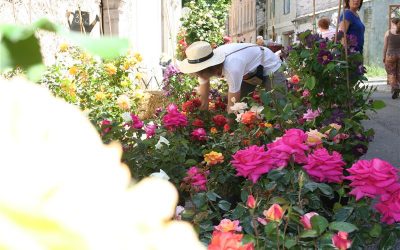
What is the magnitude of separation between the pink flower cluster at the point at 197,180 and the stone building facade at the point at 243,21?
37.3 meters

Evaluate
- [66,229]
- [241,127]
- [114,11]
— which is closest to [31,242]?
[66,229]

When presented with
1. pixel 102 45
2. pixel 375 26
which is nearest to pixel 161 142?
pixel 102 45

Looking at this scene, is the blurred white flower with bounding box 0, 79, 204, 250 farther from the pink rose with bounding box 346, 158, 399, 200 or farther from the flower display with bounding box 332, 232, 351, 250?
the pink rose with bounding box 346, 158, 399, 200

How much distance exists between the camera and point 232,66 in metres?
3.37

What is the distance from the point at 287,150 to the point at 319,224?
44 cm

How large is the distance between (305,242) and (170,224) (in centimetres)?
132

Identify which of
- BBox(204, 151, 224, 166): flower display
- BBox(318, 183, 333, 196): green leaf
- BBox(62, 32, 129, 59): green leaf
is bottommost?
BBox(204, 151, 224, 166): flower display

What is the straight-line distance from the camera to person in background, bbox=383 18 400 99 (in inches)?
377

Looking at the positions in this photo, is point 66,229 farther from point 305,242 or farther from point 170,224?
point 305,242

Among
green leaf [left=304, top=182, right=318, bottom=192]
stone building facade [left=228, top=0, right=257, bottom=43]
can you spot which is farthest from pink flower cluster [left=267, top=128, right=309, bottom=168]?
stone building facade [left=228, top=0, right=257, bottom=43]

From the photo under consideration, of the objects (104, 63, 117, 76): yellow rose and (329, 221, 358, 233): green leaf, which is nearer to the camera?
(329, 221, 358, 233): green leaf

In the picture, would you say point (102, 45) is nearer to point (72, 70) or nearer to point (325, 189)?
point (325, 189)

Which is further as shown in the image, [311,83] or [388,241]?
[311,83]

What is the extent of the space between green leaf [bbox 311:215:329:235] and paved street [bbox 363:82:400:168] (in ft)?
10.9
